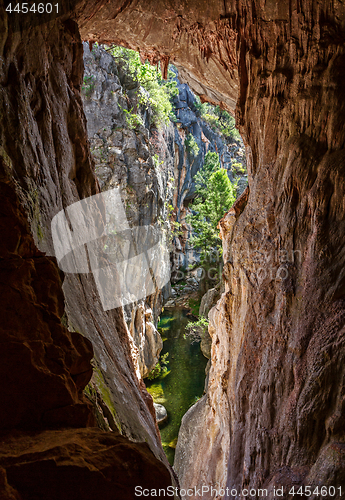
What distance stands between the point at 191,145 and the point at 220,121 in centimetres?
975

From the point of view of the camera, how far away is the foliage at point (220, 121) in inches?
1380

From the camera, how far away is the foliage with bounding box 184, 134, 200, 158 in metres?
29.6

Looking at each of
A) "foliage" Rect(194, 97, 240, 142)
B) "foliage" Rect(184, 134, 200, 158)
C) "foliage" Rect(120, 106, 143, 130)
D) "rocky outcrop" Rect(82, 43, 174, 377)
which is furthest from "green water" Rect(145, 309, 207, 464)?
"foliage" Rect(194, 97, 240, 142)

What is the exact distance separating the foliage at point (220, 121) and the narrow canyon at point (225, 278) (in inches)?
1059

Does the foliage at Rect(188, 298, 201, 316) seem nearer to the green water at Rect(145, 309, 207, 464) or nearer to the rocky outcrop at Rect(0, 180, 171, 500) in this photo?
the green water at Rect(145, 309, 207, 464)

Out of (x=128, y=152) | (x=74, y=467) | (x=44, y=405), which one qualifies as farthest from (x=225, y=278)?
(x=128, y=152)

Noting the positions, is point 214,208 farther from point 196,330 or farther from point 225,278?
point 225,278

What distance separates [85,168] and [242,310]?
184 inches

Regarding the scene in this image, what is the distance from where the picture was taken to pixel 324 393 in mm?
3998

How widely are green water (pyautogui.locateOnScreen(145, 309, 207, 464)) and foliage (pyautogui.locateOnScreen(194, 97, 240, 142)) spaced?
78.6 feet

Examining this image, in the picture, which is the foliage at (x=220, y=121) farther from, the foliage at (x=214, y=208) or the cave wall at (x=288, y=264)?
the cave wall at (x=288, y=264)

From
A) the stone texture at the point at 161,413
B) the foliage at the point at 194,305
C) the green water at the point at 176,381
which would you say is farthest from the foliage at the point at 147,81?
the stone texture at the point at 161,413

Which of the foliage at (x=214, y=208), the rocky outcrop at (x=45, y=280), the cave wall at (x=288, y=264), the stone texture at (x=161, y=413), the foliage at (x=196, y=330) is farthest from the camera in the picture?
the foliage at (x=214, y=208)

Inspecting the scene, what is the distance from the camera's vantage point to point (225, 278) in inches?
315
